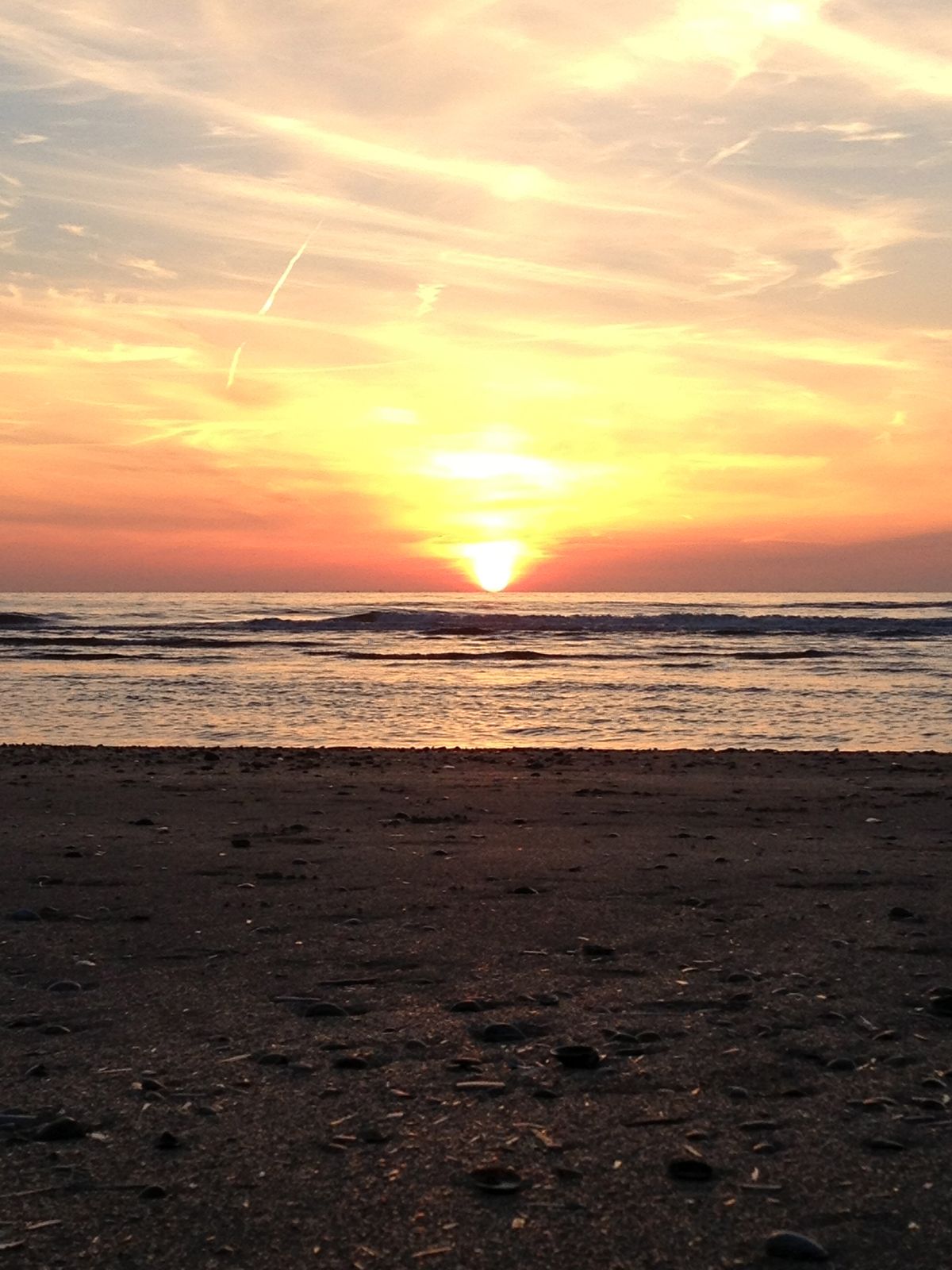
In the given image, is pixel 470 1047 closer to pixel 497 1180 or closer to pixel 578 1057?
pixel 578 1057

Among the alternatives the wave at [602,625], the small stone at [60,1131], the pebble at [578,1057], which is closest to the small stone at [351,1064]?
the pebble at [578,1057]

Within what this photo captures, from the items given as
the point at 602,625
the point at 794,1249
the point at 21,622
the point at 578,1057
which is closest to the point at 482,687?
the point at 578,1057

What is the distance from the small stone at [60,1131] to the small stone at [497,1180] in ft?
4.63

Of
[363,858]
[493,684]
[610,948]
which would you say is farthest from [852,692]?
[610,948]

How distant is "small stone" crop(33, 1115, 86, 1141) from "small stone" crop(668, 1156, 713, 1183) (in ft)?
6.64

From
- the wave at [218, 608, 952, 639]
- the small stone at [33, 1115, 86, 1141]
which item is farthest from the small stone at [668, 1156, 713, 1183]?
the wave at [218, 608, 952, 639]

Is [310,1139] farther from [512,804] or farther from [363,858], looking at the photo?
[512,804]

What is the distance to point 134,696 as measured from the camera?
2897cm

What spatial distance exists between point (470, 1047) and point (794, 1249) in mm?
1924

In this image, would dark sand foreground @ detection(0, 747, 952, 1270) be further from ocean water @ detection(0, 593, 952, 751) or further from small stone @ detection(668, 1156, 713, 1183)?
ocean water @ detection(0, 593, 952, 751)

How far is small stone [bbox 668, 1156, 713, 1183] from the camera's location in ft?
12.3

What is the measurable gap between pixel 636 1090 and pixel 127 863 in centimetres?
577

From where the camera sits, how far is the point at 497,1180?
3734mm

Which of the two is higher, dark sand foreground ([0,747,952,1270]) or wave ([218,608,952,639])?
wave ([218,608,952,639])
